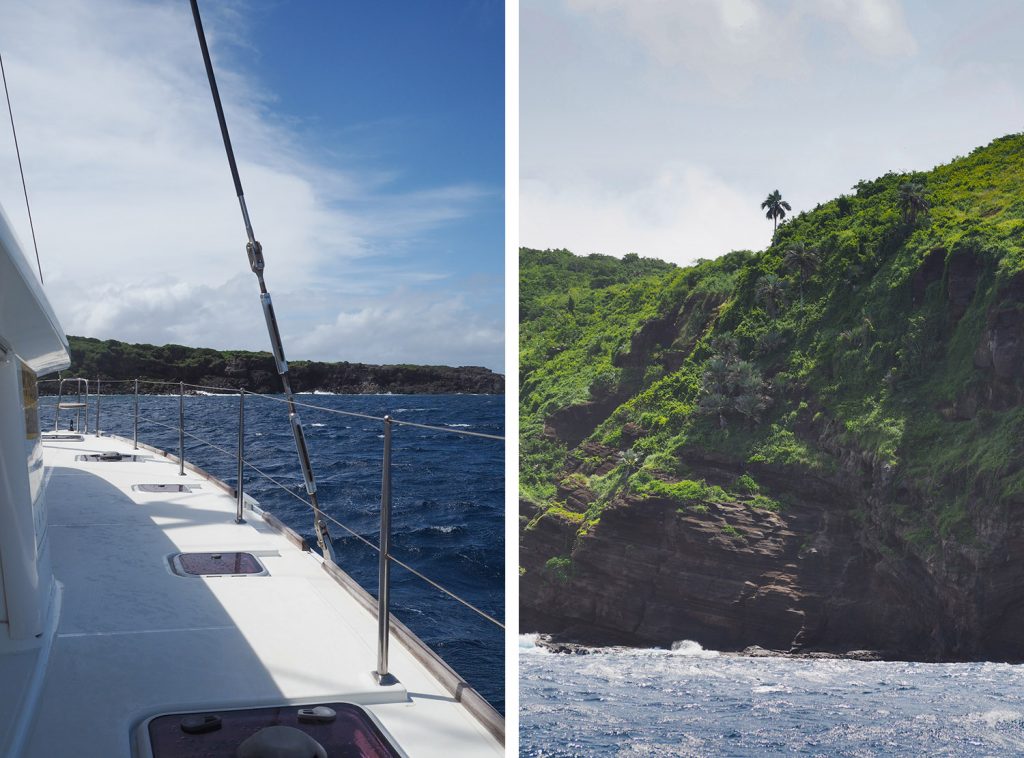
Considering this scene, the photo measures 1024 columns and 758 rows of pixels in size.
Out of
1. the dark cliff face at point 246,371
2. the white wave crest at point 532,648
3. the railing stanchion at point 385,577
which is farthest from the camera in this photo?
the dark cliff face at point 246,371

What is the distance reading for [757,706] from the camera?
531 inches

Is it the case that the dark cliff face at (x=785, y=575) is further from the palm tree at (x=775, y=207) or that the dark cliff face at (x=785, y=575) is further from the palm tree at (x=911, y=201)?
the palm tree at (x=775, y=207)

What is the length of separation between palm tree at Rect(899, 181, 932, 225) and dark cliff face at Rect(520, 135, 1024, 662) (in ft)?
0.69

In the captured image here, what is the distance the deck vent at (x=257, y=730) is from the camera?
0.74 m

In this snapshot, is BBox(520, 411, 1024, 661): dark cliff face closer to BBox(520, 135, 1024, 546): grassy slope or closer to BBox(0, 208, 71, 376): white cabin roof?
BBox(520, 135, 1024, 546): grassy slope

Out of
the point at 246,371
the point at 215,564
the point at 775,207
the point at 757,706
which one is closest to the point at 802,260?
the point at 775,207

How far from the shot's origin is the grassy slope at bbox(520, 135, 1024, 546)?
13.1 meters

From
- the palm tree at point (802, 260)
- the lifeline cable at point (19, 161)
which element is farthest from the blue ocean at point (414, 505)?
the palm tree at point (802, 260)

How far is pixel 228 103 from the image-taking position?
4.97ft

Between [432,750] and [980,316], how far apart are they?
47.0ft

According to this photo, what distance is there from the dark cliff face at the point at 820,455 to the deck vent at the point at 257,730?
13368 millimetres

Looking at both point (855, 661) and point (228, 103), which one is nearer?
point (228, 103)

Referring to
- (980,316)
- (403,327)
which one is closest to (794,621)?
(980,316)

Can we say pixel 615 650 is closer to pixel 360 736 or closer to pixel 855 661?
pixel 855 661
